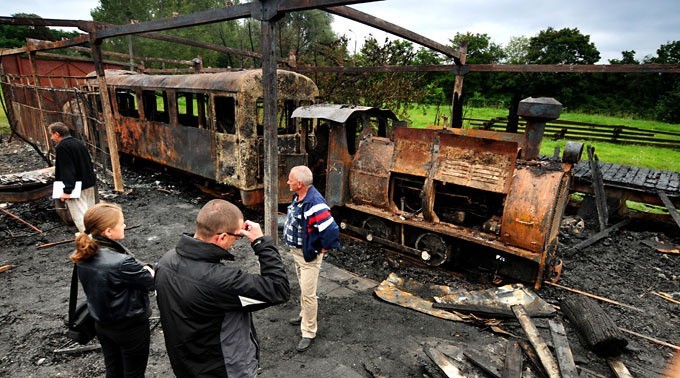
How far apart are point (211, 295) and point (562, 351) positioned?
3.52m

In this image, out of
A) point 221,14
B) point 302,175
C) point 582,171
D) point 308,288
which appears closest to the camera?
point 302,175

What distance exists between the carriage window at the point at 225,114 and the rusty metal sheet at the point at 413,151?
356 centimetres

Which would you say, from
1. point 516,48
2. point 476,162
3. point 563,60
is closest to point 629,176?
point 476,162

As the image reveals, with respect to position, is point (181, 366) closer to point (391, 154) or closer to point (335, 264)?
point (335, 264)

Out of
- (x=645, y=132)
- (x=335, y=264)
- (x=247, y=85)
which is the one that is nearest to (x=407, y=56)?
(x=247, y=85)

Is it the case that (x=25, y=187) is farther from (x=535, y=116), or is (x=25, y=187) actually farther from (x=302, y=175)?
(x=535, y=116)

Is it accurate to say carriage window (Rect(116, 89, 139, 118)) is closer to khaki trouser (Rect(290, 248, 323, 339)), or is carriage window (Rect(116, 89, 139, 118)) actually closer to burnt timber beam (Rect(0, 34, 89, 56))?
burnt timber beam (Rect(0, 34, 89, 56))

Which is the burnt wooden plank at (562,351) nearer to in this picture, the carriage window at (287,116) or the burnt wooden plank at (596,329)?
the burnt wooden plank at (596,329)

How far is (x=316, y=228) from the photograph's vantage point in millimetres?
3475

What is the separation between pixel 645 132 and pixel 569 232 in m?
15.0

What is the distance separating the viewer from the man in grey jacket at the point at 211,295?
5.96 feet

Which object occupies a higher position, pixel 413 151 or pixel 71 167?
pixel 413 151

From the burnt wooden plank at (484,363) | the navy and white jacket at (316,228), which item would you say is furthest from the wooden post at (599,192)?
the navy and white jacket at (316,228)

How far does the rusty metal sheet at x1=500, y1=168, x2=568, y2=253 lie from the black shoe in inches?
121
